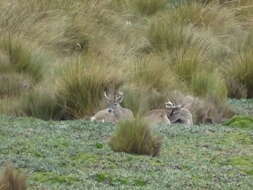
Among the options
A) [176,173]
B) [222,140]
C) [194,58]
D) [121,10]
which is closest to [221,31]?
[121,10]

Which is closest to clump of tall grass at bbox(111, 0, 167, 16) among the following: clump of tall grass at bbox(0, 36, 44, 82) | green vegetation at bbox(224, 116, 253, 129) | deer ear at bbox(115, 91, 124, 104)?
clump of tall grass at bbox(0, 36, 44, 82)

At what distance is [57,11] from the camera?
1703cm

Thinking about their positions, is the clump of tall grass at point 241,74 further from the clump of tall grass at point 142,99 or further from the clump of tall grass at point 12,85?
the clump of tall grass at point 12,85

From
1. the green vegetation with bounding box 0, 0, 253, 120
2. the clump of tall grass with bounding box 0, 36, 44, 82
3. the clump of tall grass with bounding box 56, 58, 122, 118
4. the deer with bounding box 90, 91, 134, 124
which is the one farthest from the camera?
the clump of tall grass with bounding box 0, 36, 44, 82

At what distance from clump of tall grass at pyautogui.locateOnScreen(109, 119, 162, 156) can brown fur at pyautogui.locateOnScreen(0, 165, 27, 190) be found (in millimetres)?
2177

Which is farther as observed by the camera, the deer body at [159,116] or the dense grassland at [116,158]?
the deer body at [159,116]

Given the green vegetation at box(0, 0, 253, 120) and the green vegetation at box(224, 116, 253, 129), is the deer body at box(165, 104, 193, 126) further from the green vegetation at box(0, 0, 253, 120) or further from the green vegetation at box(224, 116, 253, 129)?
the green vegetation at box(0, 0, 253, 120)

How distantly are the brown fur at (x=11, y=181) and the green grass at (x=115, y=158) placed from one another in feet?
1.42

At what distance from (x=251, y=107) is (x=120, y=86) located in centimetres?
183

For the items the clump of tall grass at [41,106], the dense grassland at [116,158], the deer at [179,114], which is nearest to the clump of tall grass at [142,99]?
the deer at [179,114]

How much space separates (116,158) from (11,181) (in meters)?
1.96

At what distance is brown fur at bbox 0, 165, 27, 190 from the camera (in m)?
6.12

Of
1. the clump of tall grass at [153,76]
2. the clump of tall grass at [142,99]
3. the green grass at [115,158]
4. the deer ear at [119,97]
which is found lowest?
the green grass at [115,158]

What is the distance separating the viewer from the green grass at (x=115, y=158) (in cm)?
718
